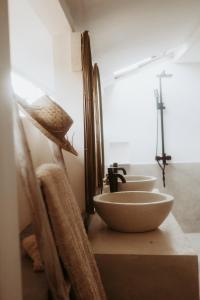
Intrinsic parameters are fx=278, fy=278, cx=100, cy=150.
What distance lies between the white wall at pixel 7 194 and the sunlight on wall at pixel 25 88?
0.85 m

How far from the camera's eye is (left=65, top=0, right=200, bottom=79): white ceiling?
4.69 ft

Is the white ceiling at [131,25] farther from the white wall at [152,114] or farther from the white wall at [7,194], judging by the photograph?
the white wall at [7,194]

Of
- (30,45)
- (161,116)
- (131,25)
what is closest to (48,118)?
(30,45)

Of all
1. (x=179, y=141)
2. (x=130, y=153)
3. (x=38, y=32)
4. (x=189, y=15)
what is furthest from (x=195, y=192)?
(x=38, y=32)

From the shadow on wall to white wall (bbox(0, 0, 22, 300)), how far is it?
2.91m

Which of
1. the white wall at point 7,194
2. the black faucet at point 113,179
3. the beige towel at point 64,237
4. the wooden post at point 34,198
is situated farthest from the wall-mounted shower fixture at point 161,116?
the white wall at point 7,194

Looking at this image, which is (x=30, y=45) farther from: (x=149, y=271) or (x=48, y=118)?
(x=149, y=271)

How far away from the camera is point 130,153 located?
3.30 metres

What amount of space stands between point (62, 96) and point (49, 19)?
1.28ft

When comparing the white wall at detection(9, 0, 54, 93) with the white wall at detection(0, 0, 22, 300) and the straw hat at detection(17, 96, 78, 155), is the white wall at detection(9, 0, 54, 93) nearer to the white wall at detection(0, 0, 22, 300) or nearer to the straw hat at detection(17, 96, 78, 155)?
the straw hat at detection(17, 96, 78, 155)

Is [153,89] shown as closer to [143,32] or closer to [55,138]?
[143,32]

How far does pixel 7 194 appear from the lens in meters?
0.41

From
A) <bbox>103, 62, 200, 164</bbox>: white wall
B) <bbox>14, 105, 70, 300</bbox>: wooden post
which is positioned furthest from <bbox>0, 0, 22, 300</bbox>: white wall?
<bbox>103, 62, 200, 164</bbox>: white wall

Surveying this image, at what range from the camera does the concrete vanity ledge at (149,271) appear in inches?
38.6
